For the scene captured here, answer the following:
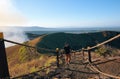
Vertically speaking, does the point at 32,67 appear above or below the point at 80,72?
below

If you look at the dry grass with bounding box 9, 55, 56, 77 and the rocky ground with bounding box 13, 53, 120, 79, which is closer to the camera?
the rocky ground with bounding box 13, 53, 120, 79

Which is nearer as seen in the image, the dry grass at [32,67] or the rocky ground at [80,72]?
the rocky ground at [80,72]

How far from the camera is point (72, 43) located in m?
73.1

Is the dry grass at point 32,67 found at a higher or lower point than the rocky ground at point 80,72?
lower

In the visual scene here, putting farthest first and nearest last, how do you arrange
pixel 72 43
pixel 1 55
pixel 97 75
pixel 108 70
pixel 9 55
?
pixel 72 43 < pixel 9 55 < pixel 108 70 < pixel 97 75 < pixel 1 55

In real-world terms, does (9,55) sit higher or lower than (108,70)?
lower

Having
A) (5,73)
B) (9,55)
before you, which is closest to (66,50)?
(5,73)

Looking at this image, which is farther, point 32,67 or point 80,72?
point 32,67

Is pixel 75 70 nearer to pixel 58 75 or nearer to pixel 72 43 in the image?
pixel 58 75

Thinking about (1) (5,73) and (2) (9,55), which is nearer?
(1) (5,73)

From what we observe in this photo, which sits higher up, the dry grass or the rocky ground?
the rocky ground

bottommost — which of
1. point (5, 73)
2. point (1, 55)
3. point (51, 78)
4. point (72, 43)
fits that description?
point (72, 43)

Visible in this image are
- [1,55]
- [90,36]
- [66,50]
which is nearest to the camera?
[1,55]

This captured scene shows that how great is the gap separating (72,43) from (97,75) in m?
62.0
